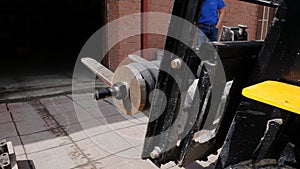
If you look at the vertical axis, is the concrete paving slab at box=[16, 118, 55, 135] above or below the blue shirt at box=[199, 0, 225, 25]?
below

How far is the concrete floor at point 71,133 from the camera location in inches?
83.9

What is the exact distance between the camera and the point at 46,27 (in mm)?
11344

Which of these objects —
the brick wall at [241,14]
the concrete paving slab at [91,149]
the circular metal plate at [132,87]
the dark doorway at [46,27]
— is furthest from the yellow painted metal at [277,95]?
the dark doorway at [46,27]

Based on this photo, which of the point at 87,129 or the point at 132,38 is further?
the point at 132,38

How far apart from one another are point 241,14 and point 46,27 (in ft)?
29.3

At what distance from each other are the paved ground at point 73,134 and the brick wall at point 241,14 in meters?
3.69

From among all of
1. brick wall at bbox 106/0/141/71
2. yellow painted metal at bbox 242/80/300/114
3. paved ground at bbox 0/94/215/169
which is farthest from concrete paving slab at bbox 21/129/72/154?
yellow painted metal at bbox 242/80/300/114

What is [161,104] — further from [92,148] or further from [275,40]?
[92,148]

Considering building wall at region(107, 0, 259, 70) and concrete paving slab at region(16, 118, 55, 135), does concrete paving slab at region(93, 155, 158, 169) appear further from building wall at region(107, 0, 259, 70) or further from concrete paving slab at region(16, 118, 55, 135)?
building wall at region(107, 0, 259, 70)

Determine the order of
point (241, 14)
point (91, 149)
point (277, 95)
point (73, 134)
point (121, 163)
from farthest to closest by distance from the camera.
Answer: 1. point (241, 14)
2. point (73, 134)
3. point (91, 149)
4. point (121, 163)
5. point (277, 95)

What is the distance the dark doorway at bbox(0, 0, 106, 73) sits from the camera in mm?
8609

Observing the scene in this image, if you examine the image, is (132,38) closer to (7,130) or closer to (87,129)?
(87,129)

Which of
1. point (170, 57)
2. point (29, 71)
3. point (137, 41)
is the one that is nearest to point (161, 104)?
point (170, 57)

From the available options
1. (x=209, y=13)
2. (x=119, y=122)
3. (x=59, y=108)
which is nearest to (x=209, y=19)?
(x=209, y=13)
